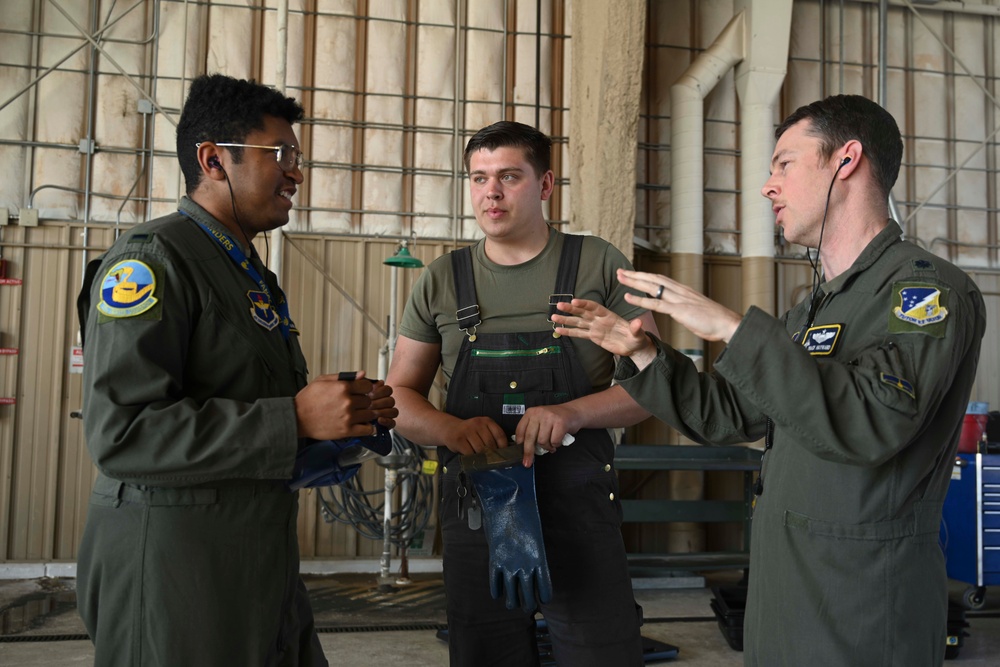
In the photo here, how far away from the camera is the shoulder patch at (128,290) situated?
5.12 ft

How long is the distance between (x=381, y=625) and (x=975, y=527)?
3745mm

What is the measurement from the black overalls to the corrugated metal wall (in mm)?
4731

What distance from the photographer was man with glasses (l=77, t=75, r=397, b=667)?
60.4 inches

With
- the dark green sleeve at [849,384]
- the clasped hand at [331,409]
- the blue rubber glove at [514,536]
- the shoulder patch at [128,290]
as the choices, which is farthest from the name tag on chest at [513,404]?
the shoulder patch at [128,290]

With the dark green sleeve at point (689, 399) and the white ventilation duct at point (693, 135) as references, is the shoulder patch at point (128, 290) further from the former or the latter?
the white ventilation duct at point (693, 135)

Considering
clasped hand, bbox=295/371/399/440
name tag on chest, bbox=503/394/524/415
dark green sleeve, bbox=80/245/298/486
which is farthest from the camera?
name tag on chest, bbox=503/394/524/415

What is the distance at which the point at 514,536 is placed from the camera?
219cm

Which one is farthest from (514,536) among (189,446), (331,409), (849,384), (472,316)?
(849,384)

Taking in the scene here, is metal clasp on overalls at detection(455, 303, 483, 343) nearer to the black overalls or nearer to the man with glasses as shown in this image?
the black overalls

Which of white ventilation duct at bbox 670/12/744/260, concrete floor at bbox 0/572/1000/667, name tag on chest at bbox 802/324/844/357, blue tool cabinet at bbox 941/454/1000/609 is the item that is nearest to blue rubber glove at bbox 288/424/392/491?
name tag on chest at bbox 802/324/844/357

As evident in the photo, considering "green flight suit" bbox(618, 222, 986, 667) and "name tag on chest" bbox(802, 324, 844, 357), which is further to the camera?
"name tag on chest" bbox(802, 324, 844, 357)

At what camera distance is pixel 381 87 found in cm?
733

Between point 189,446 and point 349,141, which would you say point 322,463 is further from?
point 349,141

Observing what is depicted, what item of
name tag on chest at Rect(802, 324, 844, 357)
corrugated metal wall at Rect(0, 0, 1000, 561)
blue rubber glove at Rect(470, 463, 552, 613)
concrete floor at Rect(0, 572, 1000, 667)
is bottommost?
concrete floor at Rect(0, 572, 1000, 667)
